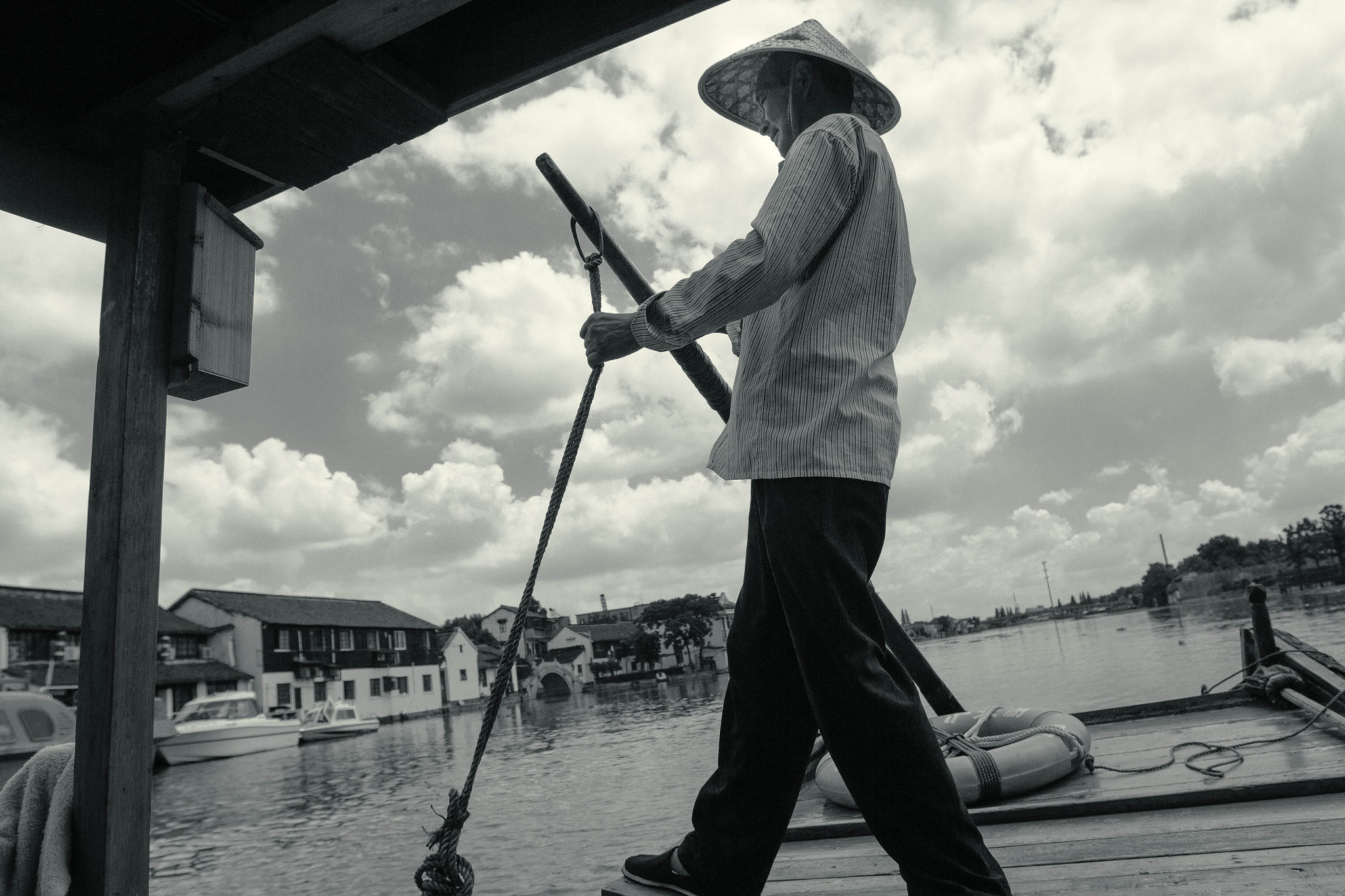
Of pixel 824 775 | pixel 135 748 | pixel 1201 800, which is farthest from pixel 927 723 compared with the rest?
pixel 824 775

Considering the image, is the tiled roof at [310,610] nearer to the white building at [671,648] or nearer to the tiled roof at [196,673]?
the tiled roof at [196,673]

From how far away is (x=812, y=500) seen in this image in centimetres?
140

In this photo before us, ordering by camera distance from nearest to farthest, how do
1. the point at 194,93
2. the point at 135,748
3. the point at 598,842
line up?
the point at 135,748 < the point at 194,93 < the point at 598,842

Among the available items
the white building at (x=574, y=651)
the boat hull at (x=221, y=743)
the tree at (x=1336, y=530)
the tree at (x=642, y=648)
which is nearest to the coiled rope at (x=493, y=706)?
the boat hull at (x=221, y=743)

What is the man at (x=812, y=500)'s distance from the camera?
1.31 m

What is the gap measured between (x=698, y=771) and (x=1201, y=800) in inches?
394

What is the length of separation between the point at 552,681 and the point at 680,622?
14071 millimetres

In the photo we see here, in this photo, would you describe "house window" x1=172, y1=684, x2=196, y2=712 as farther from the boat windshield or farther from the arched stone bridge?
the arched stone bridge

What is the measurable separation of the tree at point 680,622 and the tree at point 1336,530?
242 ft

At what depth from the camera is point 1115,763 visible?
121 inches

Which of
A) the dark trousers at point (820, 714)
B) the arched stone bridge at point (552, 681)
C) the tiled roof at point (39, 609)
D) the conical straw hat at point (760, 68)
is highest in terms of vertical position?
the tiled roof at point (39, 609)

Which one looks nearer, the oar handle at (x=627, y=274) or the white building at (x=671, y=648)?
the oar handle at (x=627, y=274)

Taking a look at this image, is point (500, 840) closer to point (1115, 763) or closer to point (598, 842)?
point (598, 842)

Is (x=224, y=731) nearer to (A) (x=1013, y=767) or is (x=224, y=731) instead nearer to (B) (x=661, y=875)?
(A) (x=1013, y=767)
